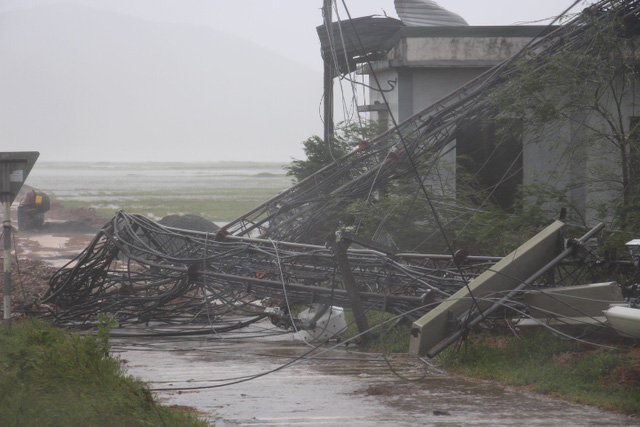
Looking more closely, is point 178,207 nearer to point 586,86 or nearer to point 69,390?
point 586,86

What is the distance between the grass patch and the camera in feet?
24.7

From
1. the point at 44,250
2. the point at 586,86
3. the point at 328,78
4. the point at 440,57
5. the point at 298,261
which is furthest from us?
the point at 44,250

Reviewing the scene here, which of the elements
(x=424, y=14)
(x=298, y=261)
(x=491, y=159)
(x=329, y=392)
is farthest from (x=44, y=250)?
(x=329, y=392)

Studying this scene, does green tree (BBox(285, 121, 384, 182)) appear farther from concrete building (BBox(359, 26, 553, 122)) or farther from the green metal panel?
the green metal panel

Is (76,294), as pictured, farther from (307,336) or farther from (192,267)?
(307,336)

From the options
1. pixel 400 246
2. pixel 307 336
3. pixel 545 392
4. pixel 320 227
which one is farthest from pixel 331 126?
pixel 545 392

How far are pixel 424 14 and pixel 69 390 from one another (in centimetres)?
1764

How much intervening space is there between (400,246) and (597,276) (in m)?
5.75

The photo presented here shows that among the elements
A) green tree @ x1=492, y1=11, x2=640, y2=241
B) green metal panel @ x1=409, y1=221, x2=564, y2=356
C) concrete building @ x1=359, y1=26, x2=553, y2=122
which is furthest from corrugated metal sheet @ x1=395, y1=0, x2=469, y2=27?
green metal panel @ x1=409, y1=221, x2=564, y2=356

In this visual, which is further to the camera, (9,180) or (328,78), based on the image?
(328,78)

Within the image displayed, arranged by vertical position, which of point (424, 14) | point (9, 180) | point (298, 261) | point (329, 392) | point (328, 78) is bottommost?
point (329, 392)

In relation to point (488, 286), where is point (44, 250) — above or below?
below

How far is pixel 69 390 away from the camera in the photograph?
737 centimetres

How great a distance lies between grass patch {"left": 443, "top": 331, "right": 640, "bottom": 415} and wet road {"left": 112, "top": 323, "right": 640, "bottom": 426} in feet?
0.91
